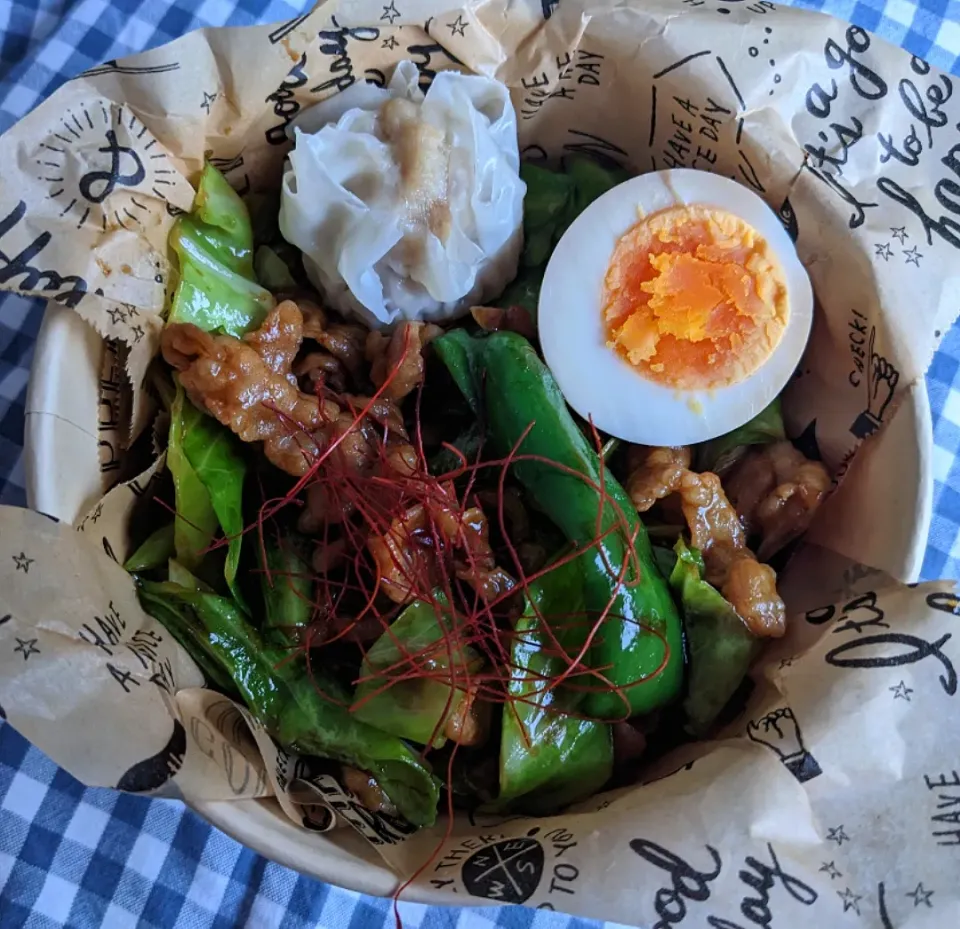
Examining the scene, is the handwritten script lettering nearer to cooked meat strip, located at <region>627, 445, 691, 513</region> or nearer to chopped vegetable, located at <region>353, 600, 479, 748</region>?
chopped vegetable, located at <region>353, 600, 479, 748</region>

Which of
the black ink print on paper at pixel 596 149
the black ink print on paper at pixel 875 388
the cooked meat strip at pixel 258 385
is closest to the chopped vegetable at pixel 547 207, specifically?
the black ink print on paper at pixel 596 149

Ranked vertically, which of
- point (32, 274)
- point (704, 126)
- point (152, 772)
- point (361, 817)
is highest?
point (704, 126)

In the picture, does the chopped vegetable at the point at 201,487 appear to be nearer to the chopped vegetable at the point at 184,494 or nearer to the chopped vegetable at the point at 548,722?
the chopped vegetable at the point at 184,494

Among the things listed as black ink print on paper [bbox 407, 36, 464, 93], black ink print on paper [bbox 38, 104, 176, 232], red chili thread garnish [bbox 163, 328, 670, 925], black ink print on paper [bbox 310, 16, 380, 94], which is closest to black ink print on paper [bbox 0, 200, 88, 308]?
black ink print on paper [bbox 38, 104, 176, 232]

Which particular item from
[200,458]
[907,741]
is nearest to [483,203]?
[200,458]

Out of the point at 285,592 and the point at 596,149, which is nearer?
the point at 285,592

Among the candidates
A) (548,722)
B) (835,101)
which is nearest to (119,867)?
(548,722)

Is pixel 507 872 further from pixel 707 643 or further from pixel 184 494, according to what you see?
pixel 184 494
